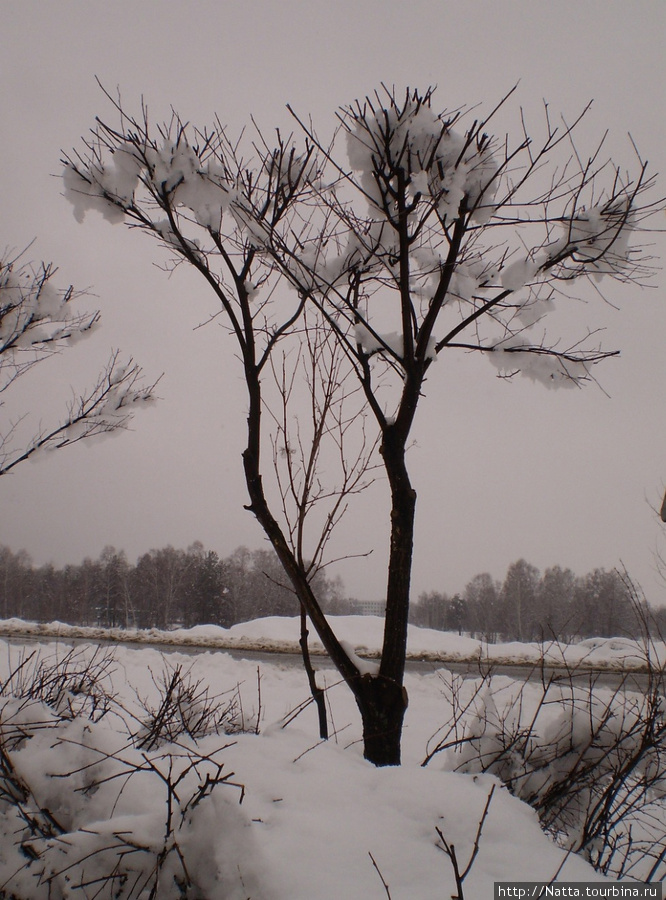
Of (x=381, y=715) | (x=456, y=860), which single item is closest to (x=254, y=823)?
(x=456, y=860)

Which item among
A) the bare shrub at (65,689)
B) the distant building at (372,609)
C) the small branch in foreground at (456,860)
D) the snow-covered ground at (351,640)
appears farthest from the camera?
the distant building at (372,609)

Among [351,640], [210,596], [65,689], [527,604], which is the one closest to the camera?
[65,689]

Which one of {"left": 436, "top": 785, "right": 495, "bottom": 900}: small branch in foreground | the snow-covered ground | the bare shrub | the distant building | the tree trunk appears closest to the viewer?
{"left": 436, "top": 785, "right": 495, "bottom": 900}: small branch in foreground

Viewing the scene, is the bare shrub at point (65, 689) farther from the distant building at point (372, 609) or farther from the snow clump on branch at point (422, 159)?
the distant building at point (372, 609)

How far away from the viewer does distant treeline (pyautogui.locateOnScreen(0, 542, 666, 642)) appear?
40.3m

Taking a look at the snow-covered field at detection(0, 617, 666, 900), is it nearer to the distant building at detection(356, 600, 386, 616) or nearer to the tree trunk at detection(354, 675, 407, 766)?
the tree trunk at detection(354, 675, 407, 766)

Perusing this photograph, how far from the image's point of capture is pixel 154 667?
11.6 m

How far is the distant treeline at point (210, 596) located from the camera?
40.3 m

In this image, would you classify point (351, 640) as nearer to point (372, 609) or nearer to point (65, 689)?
point (65, 689)

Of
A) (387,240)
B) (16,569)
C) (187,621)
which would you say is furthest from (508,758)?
(16,569)

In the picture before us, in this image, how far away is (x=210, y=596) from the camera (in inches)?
1532

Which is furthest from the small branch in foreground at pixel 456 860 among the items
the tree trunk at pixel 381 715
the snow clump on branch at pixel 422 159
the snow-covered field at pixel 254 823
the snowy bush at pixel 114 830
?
the snow clump on branch at pixel 422 159

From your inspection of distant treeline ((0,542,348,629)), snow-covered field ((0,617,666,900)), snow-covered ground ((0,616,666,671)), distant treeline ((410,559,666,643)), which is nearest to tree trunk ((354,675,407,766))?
snow-covered field ((0,617,666,900))

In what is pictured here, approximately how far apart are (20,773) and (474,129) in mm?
3299
